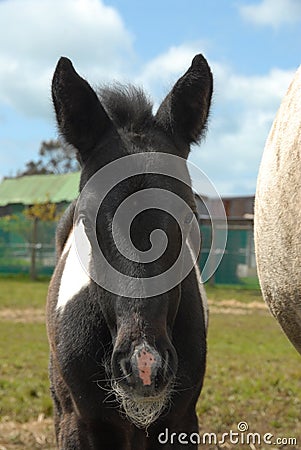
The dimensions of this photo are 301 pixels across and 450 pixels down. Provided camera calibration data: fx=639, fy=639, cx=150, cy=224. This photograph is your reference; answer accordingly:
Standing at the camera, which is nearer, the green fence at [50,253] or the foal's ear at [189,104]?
the foal's ear at [189,104]

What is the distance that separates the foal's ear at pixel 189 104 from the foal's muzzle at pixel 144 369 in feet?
4.44

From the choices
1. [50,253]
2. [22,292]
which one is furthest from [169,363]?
[50,253]

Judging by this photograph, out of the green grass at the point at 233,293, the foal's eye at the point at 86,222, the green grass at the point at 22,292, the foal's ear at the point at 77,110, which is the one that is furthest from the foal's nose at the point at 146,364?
the green grass at the point at 233,293

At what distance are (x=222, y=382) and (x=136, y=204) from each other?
628 centimetres

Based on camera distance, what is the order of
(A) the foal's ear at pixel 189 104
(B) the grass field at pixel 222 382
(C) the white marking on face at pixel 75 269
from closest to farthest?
1. (A) the foal's ear at pixel 189 104
2. (C) the white marking on face at pixel 75 269
3. (B) the grass field at pixel 222 382

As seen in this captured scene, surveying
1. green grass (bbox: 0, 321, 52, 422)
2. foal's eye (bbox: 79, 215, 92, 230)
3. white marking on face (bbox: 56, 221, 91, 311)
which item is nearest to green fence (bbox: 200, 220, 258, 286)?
green grass (bbox: 0, 321, 52, 422)

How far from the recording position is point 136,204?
3180 millimetres

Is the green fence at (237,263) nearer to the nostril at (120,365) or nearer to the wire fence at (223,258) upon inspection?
the wire fence at (223,258)

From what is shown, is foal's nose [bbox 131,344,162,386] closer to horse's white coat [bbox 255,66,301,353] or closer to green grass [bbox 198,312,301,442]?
horse's white coat [bbox 255,66,301,353]

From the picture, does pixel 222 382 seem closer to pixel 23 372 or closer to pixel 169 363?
pixel 23 372

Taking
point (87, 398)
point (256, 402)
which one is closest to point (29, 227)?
point (256, 402)

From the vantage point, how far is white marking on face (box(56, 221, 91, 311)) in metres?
3.77

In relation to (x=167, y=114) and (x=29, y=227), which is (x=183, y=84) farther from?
(x=29, y=227)

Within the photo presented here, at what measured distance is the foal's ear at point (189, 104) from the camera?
3641mm
